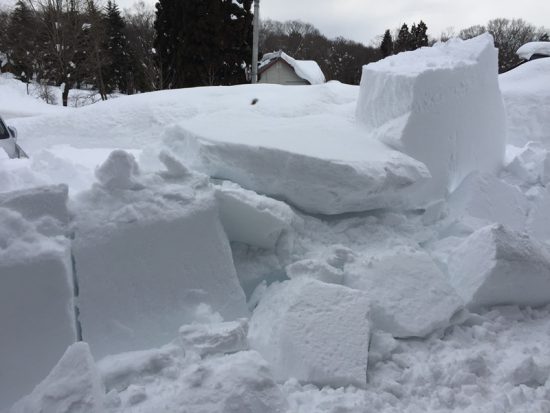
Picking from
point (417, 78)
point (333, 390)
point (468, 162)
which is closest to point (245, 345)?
point (333, 390)

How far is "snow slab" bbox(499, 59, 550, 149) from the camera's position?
804cm

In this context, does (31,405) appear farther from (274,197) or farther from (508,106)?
(508,106)

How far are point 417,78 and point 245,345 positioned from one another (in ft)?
10.4

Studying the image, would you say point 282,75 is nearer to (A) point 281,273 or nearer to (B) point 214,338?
(A) point 281,273

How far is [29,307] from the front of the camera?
2.43 m

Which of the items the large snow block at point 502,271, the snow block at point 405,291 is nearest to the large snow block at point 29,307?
the snow block at point 405,291

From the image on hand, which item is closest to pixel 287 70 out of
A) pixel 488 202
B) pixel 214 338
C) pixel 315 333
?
pixel 488 202

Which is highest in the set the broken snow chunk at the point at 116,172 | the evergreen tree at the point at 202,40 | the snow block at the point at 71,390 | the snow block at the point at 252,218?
the evergreen tree at the point at 202,40

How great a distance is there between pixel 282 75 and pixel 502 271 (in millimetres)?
24538

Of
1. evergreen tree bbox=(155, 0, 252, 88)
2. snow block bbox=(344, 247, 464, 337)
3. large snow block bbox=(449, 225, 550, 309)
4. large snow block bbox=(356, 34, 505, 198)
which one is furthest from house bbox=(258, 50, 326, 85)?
snow block bbox=(344, 247, 464, 337)

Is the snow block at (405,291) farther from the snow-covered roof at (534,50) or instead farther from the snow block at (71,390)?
the snow-covered roof at (534,50)

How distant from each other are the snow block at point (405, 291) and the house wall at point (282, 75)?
918 inches

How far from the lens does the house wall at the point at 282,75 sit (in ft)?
85.6

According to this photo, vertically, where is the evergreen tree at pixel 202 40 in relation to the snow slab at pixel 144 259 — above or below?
above
